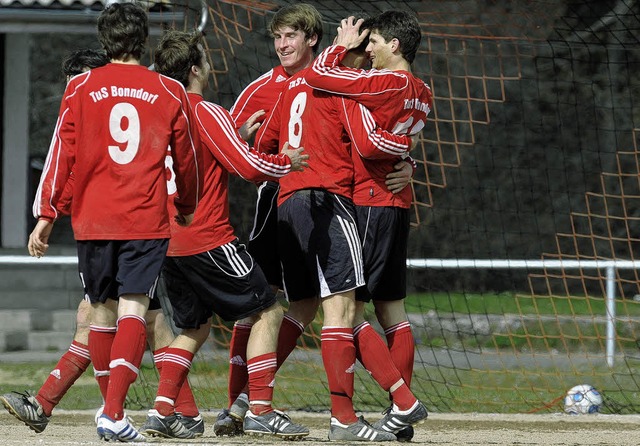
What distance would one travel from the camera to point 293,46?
266 inches

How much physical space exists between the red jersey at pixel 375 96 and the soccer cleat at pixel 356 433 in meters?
1.12

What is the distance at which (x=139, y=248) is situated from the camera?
5.64 m

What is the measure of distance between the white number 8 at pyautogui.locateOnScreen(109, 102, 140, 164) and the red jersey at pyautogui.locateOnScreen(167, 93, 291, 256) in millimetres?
557

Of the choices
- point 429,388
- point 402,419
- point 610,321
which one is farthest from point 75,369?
point 610,321

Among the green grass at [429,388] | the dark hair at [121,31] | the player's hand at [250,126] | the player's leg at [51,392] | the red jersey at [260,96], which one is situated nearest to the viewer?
the dark hair at [121,31]

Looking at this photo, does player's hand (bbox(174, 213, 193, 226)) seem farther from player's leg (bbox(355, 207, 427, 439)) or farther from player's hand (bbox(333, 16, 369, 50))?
player's hand (bbox(333, 16, 369, 50))

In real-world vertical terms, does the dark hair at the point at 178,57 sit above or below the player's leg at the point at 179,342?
above

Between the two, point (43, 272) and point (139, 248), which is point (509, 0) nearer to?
point (43, 272)

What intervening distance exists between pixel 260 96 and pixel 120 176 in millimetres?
1500

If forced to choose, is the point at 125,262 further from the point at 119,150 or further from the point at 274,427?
the point at 274,427

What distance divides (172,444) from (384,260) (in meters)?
1.53

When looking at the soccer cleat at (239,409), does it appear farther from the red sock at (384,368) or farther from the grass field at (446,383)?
the grass field at (446,383)

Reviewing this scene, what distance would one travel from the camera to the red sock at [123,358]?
18.3 ft

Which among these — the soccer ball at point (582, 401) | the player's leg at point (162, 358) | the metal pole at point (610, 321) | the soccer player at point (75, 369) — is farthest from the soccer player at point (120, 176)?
the metal pole at point (610, 321)
